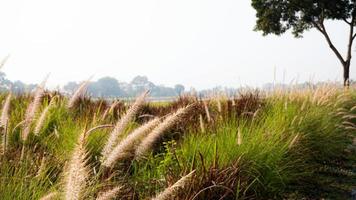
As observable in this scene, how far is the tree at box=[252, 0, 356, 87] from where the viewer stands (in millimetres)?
36312

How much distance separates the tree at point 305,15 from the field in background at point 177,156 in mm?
26770

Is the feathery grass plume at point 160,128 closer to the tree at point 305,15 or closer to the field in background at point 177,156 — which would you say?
the field in background at point 177,156

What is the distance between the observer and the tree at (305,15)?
36.3 m

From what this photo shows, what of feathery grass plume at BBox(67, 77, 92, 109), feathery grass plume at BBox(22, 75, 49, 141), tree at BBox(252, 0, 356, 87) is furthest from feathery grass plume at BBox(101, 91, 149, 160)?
tree at BBox(252, 0, 356, 87)

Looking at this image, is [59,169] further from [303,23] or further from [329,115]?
[303,23]

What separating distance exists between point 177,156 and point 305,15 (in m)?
33.7

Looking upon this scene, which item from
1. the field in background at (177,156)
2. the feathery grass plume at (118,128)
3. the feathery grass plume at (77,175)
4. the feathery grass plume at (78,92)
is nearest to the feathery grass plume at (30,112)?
the field in background at (177,156)

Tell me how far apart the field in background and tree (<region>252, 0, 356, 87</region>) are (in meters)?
26.8

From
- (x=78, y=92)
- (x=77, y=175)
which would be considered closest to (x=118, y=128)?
(x=77, y=175)

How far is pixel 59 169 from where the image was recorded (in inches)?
193

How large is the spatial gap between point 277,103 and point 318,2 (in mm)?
29094

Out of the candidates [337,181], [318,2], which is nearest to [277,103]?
[337,181]

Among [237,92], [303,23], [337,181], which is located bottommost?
[337,181]

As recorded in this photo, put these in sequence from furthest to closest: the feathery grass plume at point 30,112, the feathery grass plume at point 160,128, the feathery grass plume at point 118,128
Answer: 1. the feathery grass plume at point 30,112
2. the feathery grass plume at point 160,128
3. the feathery grass plume at point 118,128
